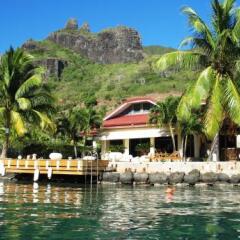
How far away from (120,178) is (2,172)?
9938 mm

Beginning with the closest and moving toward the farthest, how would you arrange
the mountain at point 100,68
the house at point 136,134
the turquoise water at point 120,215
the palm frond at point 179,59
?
the turquoise water at point 120,215 < the palm frond at point 179,59 < the house at point 136,134 < the mountain at point 100,68

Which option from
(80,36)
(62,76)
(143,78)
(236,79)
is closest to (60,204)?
(236,79)

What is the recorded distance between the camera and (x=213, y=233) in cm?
1524

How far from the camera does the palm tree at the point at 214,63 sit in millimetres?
30891

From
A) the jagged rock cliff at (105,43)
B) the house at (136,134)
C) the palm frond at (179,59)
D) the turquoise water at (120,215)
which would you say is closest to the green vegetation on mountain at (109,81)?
the jagged rock cliff at (105,43)

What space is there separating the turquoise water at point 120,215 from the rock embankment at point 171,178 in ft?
14.1

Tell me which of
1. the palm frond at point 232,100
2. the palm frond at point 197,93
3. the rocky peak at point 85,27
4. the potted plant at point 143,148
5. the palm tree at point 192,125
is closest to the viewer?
the palm frond at point 232,100

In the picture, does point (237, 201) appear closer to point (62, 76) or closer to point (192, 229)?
point (192, 229)

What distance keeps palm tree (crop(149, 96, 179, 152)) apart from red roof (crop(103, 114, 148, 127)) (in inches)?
69.2

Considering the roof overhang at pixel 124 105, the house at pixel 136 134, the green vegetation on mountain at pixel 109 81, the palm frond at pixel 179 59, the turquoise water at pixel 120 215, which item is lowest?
the turquoise water at pixel 120 215

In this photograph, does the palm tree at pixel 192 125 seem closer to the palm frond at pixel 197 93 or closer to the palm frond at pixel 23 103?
the palm frond at pixel 197 93

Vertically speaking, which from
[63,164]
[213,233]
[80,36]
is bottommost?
[213,233]

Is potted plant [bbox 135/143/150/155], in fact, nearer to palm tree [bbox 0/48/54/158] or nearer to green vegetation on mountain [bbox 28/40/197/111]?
palm tree [bbox 0/48/54/158]

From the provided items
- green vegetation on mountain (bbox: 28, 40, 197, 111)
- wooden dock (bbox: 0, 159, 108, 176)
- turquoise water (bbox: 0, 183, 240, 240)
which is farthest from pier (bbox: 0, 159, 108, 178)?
green vegetation on mountain (bbox: 28, 40, 197, 111)
